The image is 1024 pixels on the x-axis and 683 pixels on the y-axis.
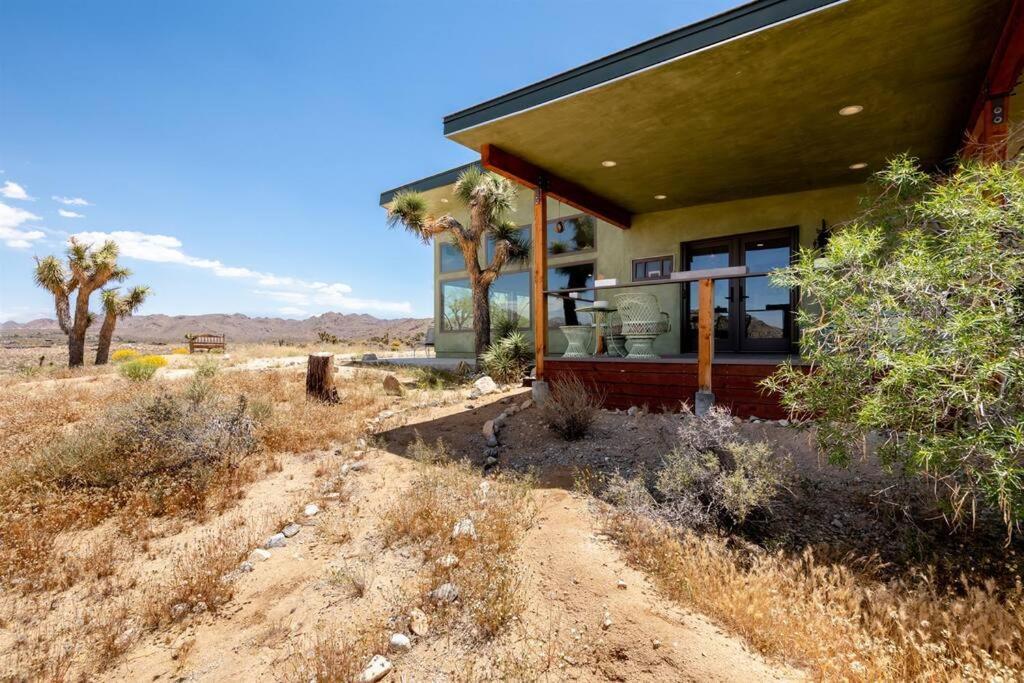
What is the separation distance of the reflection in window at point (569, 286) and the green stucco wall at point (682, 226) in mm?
188

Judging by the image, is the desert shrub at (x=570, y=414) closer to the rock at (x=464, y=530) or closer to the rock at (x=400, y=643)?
the rock at (x=464, y=530)

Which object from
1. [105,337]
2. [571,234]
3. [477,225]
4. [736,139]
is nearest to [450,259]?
[477,225]

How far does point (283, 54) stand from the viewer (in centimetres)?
856

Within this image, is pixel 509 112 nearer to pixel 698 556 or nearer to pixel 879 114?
pixel 879 114

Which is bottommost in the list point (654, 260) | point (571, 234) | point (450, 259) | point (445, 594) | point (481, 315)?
point (445, 594)

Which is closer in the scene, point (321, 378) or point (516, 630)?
point (516, 630)

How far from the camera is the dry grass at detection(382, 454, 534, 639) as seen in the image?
7.41ft

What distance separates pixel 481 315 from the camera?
10547 millimetres

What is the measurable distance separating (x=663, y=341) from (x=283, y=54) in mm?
9638

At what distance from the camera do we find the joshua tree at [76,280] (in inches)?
535

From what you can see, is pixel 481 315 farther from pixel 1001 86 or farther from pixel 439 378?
pixel 1001 86

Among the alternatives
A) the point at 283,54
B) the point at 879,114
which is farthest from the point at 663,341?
the point at 283,54

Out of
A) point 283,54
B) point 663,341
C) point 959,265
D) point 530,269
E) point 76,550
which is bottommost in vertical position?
point 76,550

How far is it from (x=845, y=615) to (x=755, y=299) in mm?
6744
